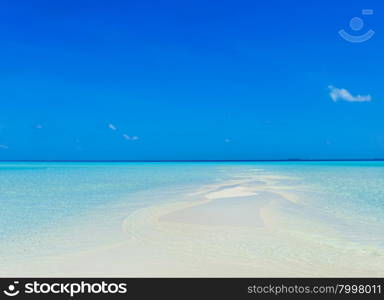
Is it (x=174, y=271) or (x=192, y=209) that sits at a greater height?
(x=192, y=209)

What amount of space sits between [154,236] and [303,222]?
3.11 m

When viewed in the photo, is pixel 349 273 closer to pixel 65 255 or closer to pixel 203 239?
pixel 203 239

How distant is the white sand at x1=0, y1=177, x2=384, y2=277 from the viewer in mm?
4168

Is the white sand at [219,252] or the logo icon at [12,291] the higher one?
the white sand at [219,252]

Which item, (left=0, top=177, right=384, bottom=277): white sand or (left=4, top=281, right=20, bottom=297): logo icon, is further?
(left=0, top=177, right=384, bottom=277): white sand

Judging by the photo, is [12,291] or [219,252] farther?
[219,252]

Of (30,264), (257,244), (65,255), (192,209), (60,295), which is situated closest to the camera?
(60,295)

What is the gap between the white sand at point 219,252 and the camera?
417cm

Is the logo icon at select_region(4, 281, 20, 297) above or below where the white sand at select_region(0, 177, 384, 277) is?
below

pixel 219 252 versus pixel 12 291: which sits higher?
pixel 219 252

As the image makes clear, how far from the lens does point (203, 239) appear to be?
18.4ft

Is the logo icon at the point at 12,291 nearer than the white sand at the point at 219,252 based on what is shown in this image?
Yes

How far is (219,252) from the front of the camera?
16.0 feet

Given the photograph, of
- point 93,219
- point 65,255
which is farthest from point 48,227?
point 65,255
